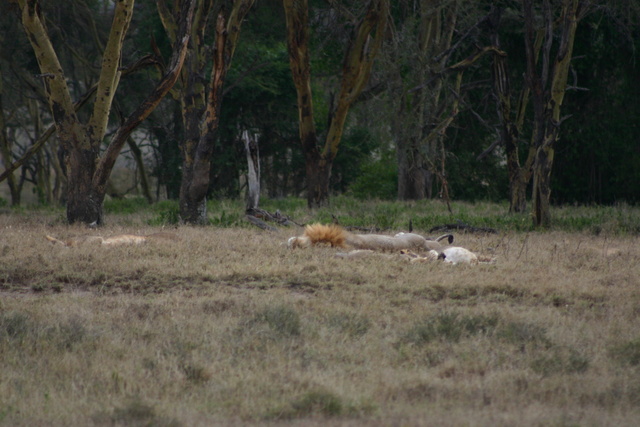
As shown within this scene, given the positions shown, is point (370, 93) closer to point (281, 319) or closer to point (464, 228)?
point (464, 228)

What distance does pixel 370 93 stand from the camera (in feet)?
70.7

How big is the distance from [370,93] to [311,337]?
1657cm

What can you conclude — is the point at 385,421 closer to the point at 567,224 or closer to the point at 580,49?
the point at 567,224

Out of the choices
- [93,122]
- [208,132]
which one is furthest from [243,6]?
[93,122]

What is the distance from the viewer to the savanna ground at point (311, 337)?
4.29 m

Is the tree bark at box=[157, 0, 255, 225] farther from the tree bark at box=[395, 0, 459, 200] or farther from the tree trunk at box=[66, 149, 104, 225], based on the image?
the tree bark at box=[395, 0, 459, 200]

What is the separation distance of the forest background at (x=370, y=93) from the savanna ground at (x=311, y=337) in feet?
14.2

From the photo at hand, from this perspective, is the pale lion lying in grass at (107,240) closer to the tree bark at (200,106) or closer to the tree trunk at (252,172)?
the tree bark at (200,106)

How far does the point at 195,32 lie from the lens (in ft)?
46.1

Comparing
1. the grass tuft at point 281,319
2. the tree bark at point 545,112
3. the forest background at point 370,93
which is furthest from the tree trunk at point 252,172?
the grass tuft at point 281,319

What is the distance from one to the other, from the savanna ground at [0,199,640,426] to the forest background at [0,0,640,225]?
434 centimetres

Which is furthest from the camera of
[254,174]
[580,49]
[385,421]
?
[580,49]

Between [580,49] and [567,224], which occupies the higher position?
[580,49]

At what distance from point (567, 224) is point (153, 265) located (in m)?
7.30
